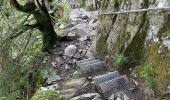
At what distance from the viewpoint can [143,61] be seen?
5.64 m

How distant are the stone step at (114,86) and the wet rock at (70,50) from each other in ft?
11.4

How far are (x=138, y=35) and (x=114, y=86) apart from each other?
122cm

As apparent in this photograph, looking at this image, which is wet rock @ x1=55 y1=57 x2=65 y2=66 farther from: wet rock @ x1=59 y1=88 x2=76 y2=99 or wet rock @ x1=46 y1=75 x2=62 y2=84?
wet rock @ x1=59 y1=88 x2=76 y2=99

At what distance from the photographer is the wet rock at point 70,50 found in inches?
351

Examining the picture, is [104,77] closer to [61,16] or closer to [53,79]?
[53,79]

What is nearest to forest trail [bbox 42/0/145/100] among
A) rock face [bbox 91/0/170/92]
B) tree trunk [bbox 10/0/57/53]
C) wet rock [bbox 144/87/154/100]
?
wet rock [bbox 144/87/154/100]

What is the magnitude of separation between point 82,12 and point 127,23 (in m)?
7.81

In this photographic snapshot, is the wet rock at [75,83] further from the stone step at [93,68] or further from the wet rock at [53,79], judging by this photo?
the wet rock at [53,79]

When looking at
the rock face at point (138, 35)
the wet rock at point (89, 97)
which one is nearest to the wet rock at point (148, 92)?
the rock face at point (138, 35)

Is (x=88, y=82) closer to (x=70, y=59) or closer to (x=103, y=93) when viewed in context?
(x=103, y=93)

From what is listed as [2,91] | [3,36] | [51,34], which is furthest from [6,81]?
[51,34]

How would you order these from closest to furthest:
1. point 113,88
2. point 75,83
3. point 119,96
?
point 119,96, point 113,88, point 75,83

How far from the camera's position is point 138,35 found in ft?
19.8

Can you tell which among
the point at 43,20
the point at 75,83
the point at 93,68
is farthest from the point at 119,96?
the point at 43,20
